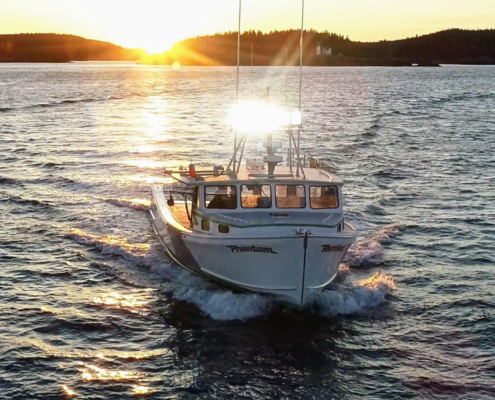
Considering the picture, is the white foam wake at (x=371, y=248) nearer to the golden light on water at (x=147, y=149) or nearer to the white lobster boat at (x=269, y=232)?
the white lobster boat at (x=269, y=232)

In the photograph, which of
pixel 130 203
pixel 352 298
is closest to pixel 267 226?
pixel 352 298

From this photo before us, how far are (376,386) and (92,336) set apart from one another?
764cm

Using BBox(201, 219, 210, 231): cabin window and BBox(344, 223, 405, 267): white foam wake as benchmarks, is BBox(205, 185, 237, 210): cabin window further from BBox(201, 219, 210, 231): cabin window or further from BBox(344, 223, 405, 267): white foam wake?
BBox(344, 223, 405, 267): white foam wake

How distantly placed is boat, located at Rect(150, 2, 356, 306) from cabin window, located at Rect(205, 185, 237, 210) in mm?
30

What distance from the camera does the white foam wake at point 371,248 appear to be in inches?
1023

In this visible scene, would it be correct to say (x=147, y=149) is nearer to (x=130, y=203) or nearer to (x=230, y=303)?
(x=130, y=203)

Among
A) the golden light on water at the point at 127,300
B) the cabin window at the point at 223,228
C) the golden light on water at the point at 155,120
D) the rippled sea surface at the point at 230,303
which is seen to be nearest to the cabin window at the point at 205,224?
the cabin window at the point at 223,228

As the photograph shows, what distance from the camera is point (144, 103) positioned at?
103312mm

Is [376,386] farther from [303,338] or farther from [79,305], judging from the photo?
[79,305]

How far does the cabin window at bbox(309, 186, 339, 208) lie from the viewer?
21.8 metres

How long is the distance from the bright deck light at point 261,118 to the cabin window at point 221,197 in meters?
2.28

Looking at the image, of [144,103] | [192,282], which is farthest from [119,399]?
[144,103]

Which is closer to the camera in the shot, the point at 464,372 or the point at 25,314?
the point at 464,372

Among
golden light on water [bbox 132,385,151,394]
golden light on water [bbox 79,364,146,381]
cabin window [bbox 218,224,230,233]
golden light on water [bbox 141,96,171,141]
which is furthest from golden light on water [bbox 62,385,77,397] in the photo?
golden light on water [bbox 141,96,171,141]
